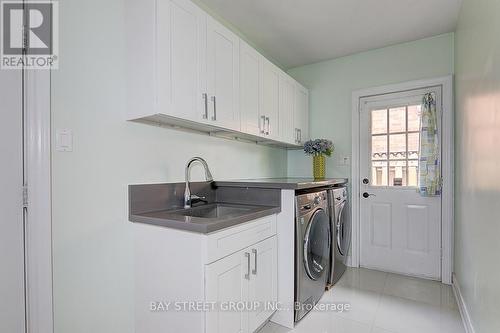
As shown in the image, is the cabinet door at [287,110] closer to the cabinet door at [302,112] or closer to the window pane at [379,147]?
the cabinet door at [302,112]

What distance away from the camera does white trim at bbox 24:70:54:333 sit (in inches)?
46.9

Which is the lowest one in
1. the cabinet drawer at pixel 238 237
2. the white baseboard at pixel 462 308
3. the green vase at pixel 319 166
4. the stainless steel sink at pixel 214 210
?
the white baseboard at pixel 462 308

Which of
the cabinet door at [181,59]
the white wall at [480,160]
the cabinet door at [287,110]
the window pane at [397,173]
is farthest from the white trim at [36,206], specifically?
the window pane at [397,173]

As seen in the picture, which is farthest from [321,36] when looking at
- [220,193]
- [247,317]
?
[247,317]

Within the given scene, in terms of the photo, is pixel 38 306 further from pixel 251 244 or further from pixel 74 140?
pixel 251 244

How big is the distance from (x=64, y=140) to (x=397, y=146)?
3.04m

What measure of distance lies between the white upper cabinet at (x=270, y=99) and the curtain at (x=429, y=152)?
152cm

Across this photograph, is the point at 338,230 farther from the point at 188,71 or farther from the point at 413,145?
the point at 188,71

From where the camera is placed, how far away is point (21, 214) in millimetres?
1193

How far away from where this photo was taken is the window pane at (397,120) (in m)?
2.80

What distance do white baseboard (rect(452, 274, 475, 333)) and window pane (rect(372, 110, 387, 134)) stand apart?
1637 mm

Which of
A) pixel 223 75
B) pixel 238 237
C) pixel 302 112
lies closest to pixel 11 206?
pixel 238 237

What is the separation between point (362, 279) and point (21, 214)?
2.87 meters

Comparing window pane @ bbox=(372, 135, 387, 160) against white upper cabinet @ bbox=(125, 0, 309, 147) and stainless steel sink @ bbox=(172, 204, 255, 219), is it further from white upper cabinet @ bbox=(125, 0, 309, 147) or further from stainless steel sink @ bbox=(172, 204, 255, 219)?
stainless steel sink @ bbox=(172, 204, 255, 219)
